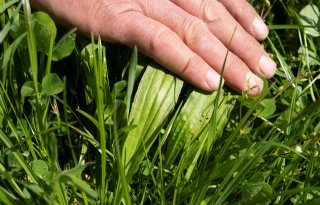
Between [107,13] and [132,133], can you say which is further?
[107,13]

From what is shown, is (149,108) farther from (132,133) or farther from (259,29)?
(259,29)

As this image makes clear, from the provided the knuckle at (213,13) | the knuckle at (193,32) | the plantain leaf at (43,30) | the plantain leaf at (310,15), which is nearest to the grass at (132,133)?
the plantain leaf at (43,30)

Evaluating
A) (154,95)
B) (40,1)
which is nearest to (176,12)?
(154,95)

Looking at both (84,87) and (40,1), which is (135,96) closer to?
(84,87)

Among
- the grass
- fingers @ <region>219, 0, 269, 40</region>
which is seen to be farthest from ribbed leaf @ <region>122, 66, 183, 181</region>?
fingers @ <region>219, 0, 269, 40</region>

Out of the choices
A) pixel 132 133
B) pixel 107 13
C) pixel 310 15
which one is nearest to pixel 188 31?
pixel 107 13

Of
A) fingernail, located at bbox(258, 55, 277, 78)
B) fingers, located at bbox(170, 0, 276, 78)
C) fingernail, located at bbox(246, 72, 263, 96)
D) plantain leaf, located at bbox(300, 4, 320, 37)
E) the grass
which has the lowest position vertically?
the grass

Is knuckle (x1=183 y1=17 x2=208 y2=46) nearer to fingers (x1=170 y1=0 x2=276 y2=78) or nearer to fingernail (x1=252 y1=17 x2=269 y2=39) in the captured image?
fingers (x1=170 y1=0 x2=276 y2=78)
